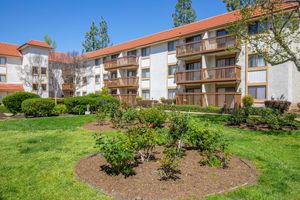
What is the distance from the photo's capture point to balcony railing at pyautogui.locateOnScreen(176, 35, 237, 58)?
2356 centimetres

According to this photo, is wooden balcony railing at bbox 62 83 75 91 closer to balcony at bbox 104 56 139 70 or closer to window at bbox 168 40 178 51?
balcony at bbox 104 56 139 70

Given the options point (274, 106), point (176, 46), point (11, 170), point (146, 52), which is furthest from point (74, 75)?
point (11, 170)

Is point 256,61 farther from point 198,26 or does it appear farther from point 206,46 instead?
point 198,26

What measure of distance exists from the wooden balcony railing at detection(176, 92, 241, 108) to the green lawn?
12.8 meters

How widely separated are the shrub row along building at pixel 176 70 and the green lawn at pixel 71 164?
27.0 ft

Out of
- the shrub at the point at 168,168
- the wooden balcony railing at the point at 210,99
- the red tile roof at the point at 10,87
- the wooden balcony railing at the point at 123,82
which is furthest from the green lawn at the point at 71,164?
the red tile roof at the point at 10,87

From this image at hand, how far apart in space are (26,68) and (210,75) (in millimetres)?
33153

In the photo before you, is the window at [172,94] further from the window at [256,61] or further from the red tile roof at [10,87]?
the red tile roof at [10,87]

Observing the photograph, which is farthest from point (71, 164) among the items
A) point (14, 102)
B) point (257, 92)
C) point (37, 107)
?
point (257, 92)

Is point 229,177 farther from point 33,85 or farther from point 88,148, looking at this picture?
point 33,85

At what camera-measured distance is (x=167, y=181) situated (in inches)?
186

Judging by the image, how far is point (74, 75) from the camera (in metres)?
41.4

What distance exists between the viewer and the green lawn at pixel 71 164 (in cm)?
428

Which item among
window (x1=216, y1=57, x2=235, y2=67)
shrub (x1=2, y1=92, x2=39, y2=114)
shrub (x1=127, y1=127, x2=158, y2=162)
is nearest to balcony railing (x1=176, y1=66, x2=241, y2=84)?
window (x1=216, y1=57, x2=235, y2=67)
